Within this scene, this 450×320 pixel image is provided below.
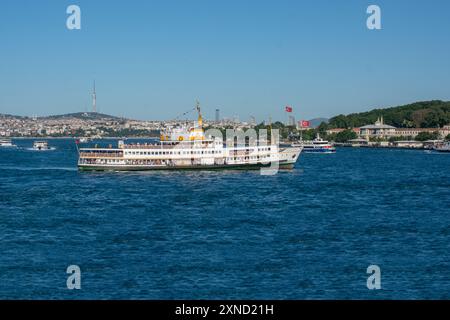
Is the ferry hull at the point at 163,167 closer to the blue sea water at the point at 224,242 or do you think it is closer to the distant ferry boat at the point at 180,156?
the distant ferry boat at the point at 180,156

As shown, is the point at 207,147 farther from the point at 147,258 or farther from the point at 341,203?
the point at 147,258

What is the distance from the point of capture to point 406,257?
24.7 meters

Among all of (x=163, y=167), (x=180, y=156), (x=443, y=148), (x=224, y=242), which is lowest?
(x=224, y=242)

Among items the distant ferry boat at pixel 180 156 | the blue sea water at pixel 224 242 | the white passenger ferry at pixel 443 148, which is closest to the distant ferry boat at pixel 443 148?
the white passenger ferry at pixel 443 148

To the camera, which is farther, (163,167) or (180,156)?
(180,156)

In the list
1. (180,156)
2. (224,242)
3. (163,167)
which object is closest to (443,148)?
(180,156)

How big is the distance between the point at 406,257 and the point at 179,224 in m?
12.3

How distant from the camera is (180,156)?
6775 cm

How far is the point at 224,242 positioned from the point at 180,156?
40790 millimetres

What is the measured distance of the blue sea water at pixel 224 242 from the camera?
20.4 metres

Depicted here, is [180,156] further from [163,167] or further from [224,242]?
[224,242]

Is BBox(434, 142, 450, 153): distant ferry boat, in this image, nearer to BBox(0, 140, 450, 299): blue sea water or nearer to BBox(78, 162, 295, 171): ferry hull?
BBox(78, 162, 295, 171): ferry hull

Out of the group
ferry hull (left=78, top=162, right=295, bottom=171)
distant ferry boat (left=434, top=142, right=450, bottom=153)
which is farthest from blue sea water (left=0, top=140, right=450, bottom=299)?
distant ferry boat (left=434, top=142, right=450, bottom=153)

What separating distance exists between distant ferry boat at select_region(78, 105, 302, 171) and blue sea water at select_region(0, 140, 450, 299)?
15.4 m
